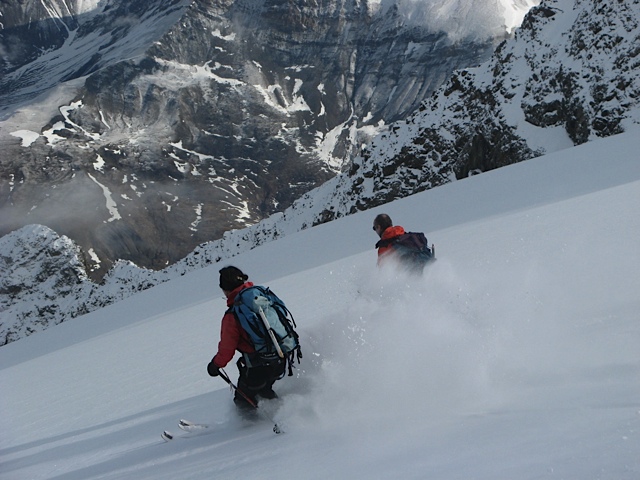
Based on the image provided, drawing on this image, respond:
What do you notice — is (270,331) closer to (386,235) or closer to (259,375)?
(259,375)

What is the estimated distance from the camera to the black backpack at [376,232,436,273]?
5.74 m

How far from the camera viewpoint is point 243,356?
5027 mm

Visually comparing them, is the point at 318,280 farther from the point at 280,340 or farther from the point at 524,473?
the point at 524,473

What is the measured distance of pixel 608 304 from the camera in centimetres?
546

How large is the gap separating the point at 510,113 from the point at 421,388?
5724 cm

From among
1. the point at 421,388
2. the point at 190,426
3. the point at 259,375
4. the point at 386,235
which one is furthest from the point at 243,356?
the point at 386,235

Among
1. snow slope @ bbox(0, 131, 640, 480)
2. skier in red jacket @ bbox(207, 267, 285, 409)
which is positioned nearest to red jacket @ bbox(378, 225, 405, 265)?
snow slope @ bbox(0, 131, 640, 480)

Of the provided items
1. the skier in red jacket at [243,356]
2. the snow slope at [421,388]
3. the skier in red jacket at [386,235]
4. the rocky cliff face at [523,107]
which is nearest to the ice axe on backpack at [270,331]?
the skier in red jacket at [243,356]

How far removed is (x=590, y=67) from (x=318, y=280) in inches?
1951

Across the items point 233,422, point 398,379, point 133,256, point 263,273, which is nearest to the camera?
point 398,379

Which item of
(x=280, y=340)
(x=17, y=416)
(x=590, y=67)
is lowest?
(x=17, y=416)

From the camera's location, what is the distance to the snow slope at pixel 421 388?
3.13m

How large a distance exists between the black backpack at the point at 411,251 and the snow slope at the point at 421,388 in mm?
138

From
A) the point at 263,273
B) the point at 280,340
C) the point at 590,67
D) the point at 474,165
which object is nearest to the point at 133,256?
the point at 474,165
